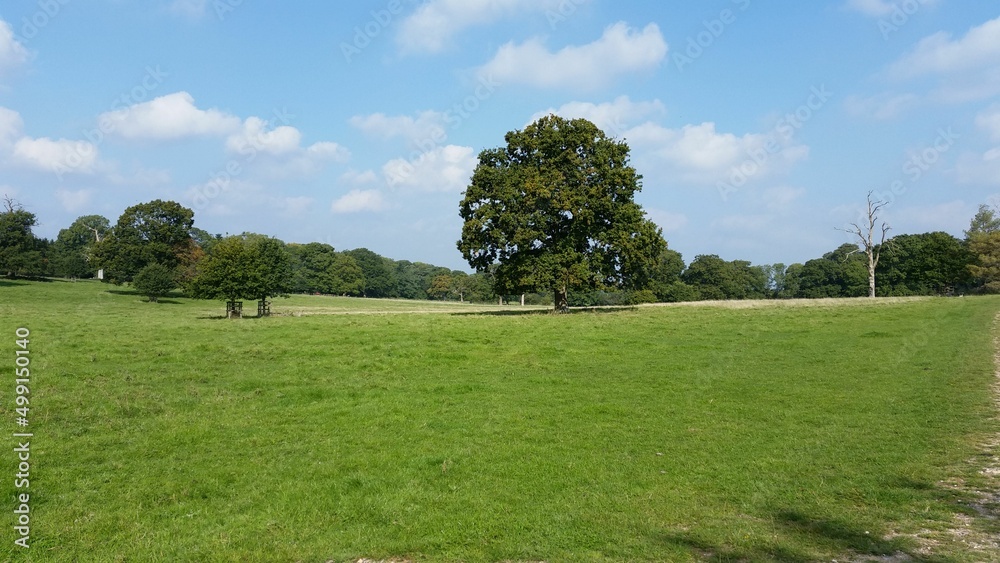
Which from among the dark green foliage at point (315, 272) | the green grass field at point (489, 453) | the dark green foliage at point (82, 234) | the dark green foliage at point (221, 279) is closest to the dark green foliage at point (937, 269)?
the green grass field at point (489, 453)

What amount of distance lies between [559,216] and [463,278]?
123m

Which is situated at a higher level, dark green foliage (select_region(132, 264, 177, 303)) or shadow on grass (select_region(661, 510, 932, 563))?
dark green foliage (select_region(132, 264, 177, 303))

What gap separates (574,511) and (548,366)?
1195 cm

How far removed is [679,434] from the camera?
1075 cm

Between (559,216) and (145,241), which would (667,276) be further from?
(145,241)

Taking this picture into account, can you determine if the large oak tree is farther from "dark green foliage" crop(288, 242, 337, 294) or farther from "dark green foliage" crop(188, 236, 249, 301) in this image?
"dark green foliage" crop(288, 242, 337, 294)

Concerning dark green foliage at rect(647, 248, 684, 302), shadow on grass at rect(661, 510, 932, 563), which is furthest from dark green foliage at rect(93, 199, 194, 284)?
shadow on grass at rect(661, 510, 932, 563)

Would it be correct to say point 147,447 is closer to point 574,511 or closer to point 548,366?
point 574,511

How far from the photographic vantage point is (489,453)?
9.46 metres

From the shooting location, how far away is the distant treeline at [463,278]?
245 feet

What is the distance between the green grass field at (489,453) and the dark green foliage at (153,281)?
167 feet

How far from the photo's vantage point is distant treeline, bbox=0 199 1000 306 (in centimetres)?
7475

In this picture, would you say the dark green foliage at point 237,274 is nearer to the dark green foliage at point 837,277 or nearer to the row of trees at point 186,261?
the row of trees at point 186,261

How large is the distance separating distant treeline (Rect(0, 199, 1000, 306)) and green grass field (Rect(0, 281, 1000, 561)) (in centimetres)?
2832
